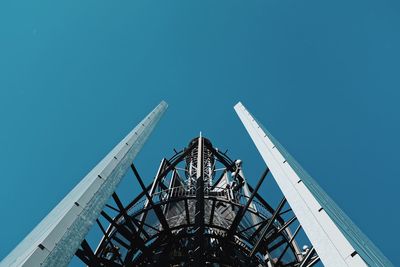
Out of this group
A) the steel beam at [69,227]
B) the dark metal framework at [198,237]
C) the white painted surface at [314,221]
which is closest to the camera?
the steel beam at [69,227]

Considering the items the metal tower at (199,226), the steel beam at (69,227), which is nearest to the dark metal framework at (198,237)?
the metal tower at (199,226)

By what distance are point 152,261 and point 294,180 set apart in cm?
585

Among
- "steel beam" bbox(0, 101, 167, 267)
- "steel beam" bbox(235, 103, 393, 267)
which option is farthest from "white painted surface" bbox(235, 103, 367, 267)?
"steel beam" bbox(0, 101, 167, 267)

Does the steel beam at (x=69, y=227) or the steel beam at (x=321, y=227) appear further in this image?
the steel beam at (x=321, y=227)

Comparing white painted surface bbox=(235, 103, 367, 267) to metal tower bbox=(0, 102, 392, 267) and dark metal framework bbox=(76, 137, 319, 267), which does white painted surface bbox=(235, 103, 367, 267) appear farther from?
dark metal framework bbox=(76, 137, 319, 267)

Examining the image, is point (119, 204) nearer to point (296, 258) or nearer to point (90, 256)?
point (90, 256)

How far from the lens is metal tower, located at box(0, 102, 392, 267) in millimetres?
2910

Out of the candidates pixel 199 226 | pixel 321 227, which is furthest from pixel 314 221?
pixel 199 226

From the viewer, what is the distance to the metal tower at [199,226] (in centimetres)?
291

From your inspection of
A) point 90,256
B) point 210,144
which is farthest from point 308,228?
point 210,144

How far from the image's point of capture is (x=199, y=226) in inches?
327

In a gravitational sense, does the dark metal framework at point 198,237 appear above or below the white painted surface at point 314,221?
above

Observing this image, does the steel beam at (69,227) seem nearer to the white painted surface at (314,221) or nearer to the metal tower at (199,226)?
the metal tower at (199,226)

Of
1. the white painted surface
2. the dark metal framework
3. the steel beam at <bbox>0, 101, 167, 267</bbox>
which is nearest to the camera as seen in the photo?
the steel beam at <bbox>0, 101, 167, 267</bbox>
